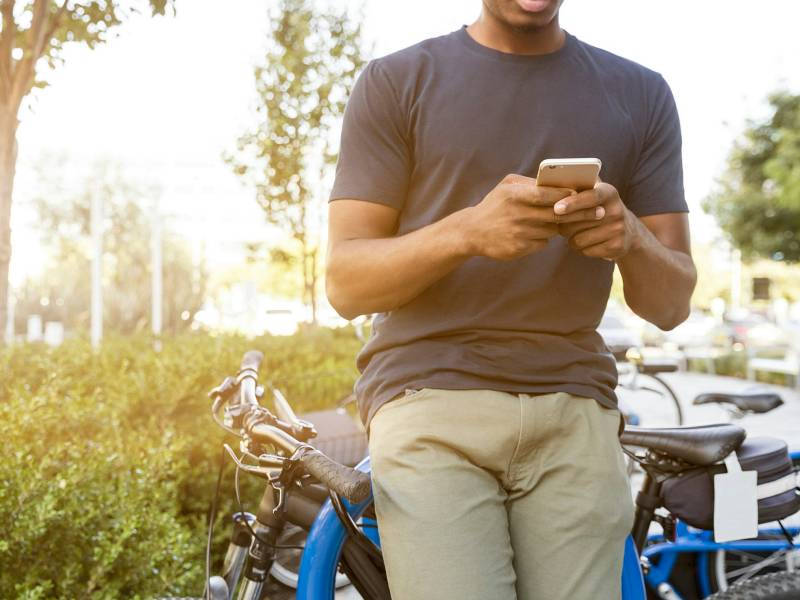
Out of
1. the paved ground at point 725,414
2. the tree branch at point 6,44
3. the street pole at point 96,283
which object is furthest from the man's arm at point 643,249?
the street pole at point 96,283

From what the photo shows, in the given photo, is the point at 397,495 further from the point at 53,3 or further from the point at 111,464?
the point at 53,3

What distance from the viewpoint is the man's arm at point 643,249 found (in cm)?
149

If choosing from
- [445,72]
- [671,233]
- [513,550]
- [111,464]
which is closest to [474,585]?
[513,550]

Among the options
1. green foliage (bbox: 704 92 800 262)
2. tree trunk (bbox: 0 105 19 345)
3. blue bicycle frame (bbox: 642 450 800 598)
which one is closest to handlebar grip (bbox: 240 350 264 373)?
blue bicycle frame (bbox: 642 450 800 598)

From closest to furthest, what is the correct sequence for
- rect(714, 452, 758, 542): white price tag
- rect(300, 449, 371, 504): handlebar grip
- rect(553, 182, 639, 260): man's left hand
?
rect(553, 182, 639, 260): man's left hand, rect(300, 449, 371, 504): handlebar grip, rect(714, 452, 758, 542): white price tag

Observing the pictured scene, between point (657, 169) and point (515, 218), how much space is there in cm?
58

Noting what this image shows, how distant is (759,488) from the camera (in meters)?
2.49

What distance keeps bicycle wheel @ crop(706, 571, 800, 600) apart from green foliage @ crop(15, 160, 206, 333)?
6.61 m

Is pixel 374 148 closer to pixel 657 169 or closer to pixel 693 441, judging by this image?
pixel 657 169

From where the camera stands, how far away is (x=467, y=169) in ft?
5.60

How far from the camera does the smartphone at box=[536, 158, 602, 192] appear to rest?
1336mm

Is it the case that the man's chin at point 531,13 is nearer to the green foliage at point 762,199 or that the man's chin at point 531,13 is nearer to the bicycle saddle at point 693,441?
the bicycle saddle at point 693,441

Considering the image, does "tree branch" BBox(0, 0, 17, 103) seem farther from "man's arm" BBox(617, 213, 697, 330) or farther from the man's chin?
"man's arm" BBox(617, 213, 697, 330)

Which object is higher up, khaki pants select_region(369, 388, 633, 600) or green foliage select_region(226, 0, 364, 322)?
green foliage select_region(226, 0, 364, 322)
